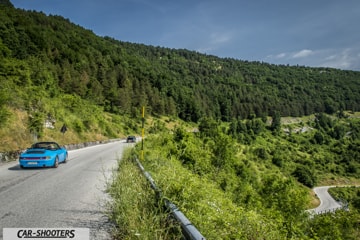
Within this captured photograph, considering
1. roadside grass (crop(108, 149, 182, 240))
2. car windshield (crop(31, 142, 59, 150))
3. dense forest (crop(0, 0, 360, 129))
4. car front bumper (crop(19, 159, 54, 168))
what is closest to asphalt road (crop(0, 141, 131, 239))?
roadside grass (crop(108, 149, 182, 240))

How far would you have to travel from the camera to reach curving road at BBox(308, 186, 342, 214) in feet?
214

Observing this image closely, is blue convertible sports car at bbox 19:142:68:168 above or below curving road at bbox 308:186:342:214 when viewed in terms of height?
above

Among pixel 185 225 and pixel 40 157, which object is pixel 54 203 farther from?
pixel 40 157

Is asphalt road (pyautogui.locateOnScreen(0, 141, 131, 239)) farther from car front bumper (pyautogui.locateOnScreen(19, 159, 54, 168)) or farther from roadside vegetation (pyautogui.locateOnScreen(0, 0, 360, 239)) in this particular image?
car front bumper (pyautogui.locateOnScreen(19, 159, 54, 168))

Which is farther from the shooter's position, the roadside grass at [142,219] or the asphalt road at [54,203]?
the asphalt road at [54,203]

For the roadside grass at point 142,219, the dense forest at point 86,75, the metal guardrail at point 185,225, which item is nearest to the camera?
the metal guardrail at point 185,225

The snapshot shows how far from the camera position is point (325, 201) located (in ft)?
244

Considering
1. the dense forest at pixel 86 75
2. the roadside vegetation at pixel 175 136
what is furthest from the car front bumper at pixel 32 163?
the dense forest at pixel 86 75

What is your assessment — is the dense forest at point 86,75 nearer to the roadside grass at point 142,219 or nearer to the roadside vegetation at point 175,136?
the roadside vegetation at point 175,136

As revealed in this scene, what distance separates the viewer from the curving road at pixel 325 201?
214 feet

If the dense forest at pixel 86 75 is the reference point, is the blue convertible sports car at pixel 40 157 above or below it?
below

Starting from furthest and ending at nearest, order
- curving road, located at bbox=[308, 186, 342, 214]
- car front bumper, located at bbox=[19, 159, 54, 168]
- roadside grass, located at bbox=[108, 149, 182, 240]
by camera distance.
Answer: curving road, located at bbox=[308, 186, 342, 214]
car front bumper, located at bbox=[19, 159, 54, 168]
roadside grass, located at bbox=[108, 149, 182, 240]

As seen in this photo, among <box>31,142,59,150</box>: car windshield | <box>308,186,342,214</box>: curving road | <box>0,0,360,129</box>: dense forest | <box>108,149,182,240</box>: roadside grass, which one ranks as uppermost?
<box>0,0,360,129</box>: dense forest

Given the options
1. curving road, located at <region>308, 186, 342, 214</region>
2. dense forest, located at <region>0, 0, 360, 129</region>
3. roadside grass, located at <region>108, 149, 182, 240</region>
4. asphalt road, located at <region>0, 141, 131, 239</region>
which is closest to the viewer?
roadside grass, located at <region>108, 149, 182, 240</region>
